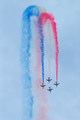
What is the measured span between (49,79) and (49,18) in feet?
66.1

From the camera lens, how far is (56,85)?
159m

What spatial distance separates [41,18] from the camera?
14412cm

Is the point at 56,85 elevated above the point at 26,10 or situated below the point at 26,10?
below

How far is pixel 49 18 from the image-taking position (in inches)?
5694

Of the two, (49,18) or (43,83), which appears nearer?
(49,18)

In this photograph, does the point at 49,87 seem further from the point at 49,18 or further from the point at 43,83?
the point at 49,18

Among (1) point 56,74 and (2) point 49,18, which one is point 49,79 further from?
(2) point 49,18

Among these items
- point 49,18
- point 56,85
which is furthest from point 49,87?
point 49,18

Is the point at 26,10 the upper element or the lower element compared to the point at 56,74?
upper

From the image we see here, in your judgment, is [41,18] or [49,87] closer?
[41,18]

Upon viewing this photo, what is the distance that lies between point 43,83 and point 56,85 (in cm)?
597

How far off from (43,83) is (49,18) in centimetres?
1915

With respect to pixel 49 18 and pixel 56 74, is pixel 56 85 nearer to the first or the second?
pixel 56 74

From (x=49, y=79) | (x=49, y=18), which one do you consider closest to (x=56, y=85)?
(x=49, y=79)
